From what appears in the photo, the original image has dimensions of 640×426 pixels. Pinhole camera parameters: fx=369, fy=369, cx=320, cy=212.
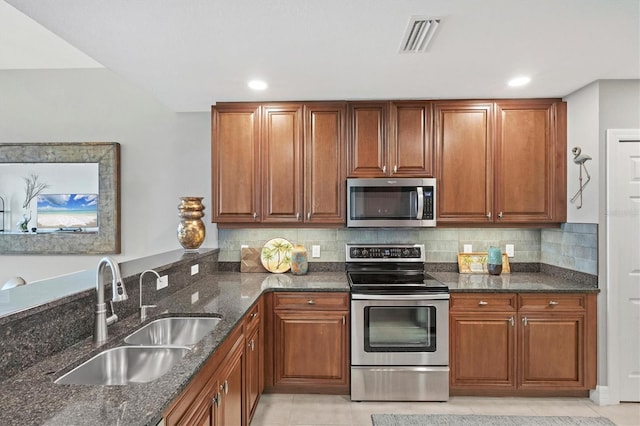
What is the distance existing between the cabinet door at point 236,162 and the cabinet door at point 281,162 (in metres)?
0.07

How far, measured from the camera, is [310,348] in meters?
2.88

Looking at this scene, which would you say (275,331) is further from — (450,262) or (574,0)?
(574,0)

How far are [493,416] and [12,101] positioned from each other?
5073mm

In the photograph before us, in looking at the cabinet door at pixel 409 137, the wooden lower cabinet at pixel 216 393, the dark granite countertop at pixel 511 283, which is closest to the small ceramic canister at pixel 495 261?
the dark granite countertop at pixel 511 283

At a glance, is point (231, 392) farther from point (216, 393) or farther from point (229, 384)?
point (216, 393)

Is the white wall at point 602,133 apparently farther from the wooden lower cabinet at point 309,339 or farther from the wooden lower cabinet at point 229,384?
the wooden lower cabinet at point 229,384

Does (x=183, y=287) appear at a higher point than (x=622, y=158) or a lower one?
lower

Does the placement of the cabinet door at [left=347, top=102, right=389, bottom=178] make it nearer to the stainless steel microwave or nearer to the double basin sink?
the stainless steel microwave

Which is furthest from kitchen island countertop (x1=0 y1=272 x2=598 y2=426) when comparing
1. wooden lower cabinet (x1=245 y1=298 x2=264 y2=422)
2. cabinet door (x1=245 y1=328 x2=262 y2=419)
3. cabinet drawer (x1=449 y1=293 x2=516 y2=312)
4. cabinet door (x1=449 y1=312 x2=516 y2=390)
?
cabinet door (x1=449 y1=312 x2=516 y2=390)

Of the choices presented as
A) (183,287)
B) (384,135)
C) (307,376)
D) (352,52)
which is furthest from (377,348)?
(352,52)

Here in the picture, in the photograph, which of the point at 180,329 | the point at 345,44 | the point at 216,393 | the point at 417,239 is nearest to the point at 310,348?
the point at 180,329

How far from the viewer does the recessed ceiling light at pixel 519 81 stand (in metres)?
2.68

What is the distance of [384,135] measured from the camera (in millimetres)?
3182

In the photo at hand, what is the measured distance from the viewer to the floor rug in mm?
2529
